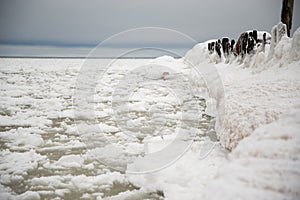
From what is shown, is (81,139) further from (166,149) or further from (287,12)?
(287,12)

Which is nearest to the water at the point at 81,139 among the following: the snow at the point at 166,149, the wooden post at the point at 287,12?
the snow at the point at 166,149

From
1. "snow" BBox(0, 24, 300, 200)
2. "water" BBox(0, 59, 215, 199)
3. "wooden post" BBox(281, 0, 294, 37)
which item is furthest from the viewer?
"wooden post" BBox(281, 0, 294, 37)

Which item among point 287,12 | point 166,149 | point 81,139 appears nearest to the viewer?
point 166,149

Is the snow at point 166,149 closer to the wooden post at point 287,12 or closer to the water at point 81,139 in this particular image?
the water at point 81,139

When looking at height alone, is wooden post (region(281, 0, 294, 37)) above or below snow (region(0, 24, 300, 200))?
above

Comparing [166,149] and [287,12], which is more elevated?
[287,12]

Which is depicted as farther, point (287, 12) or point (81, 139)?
point (287, 12)

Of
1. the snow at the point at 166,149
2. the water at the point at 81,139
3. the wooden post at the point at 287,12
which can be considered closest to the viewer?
the snow at the point at 166,149

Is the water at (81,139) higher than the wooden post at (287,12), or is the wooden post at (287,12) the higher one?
the wooden post at (287,12)

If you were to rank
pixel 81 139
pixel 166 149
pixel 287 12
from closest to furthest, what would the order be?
pixel 166 149
pixel 81 139
pixel 287 12

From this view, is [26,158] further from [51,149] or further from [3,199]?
[3,199]

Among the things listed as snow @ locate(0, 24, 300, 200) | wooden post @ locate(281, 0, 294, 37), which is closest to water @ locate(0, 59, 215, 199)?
snow @ locate(0, 24, 300, 200)

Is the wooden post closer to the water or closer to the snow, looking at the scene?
the snow

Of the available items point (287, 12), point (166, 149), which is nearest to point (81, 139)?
point (166, 149)
